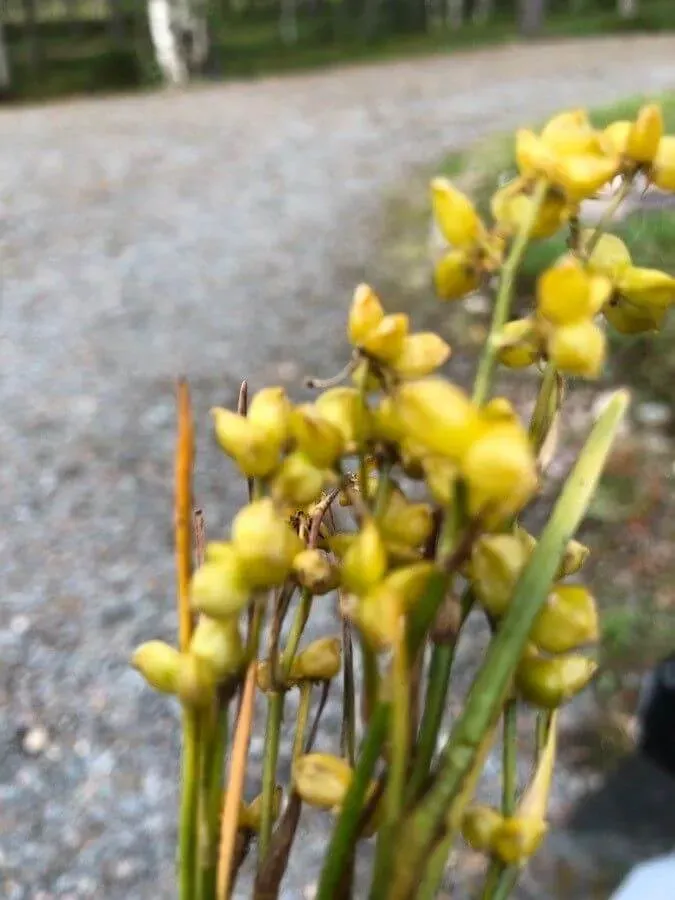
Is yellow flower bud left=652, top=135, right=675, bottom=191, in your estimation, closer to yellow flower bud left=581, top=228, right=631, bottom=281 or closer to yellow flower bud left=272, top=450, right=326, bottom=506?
yellow flower bud left=581, top=228, right=631, bottom=281

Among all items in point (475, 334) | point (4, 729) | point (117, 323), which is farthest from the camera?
point (117, 323)

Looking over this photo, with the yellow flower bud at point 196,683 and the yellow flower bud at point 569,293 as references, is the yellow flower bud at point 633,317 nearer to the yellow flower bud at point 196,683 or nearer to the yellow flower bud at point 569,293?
the yellow flower bud at point 569,293

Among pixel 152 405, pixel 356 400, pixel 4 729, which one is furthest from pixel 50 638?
pixel 356 400

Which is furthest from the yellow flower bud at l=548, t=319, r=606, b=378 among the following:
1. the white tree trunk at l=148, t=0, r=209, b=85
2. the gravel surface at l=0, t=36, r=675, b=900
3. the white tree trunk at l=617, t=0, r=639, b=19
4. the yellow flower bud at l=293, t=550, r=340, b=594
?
the white tree trunk at l=617, t=0, r=639, b=19

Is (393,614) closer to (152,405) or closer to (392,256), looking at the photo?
(152,405)

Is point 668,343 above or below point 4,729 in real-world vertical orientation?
above

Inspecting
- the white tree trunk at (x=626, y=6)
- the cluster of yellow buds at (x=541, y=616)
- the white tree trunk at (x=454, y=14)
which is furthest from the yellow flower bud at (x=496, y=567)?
the white tree trunk at (x=454, y=14)
